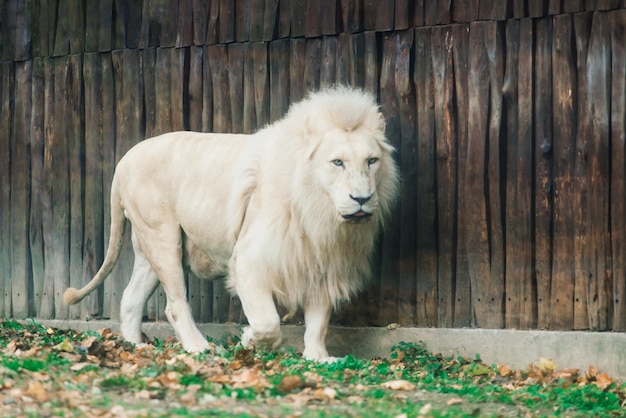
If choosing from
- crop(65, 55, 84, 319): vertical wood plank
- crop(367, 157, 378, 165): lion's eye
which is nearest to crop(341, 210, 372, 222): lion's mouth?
crop(367, 157, 378, 165): lion's eye

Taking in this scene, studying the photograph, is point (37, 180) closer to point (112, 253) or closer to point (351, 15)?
point (112, 253)

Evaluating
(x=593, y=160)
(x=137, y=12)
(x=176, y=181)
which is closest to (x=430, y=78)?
(x=593, y=160)

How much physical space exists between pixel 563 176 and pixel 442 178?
1.02 meters

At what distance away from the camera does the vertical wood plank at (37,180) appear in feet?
36.6

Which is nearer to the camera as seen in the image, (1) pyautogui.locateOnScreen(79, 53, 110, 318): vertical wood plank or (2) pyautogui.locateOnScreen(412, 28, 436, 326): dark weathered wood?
(2) pyautogui.locateOnScreen(412, 28, 436, 326): dark weathered wood

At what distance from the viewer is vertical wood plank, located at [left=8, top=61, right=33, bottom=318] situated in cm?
1121

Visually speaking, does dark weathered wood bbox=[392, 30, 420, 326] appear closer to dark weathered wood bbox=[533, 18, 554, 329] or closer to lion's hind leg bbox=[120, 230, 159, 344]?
dark weathered wood bbox=[533, 18, 554, 329]

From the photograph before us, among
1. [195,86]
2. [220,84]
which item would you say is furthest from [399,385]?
[195,86]

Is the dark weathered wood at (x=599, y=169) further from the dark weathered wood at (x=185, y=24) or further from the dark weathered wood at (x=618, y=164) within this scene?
the dark weathered wood at (x=185, y=24)

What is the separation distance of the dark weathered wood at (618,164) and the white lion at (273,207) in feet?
5.39

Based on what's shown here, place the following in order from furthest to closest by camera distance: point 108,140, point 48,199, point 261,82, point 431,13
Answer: point 48,199 < point 108,140 < point 261,82 < point 431,13

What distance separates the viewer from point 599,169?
8578 mm

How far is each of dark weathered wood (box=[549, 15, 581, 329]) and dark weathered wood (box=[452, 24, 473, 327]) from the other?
72 centimetres

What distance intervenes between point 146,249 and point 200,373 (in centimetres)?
285
